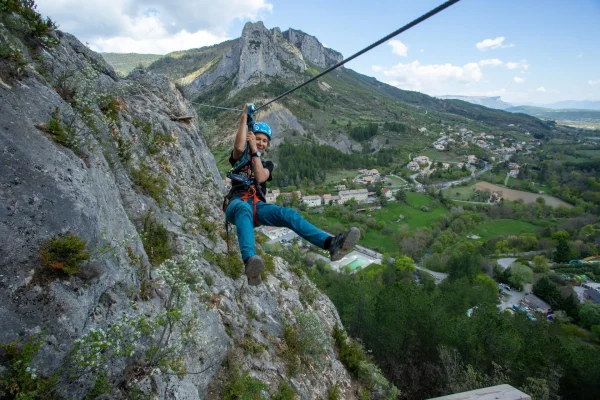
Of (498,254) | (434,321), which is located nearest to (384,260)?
(498,254)

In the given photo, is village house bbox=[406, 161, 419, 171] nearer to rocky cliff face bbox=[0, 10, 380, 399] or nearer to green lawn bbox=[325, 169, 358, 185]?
green lawn bbox=[325, 169, 358, 185]

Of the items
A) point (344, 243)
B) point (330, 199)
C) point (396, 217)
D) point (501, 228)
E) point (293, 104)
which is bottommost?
point (501, 228)

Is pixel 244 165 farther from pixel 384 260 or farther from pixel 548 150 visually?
pixel 548 150

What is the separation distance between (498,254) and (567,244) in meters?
12.6

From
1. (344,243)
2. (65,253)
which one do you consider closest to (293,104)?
(344,243)

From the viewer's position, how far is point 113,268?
4418 millimetres

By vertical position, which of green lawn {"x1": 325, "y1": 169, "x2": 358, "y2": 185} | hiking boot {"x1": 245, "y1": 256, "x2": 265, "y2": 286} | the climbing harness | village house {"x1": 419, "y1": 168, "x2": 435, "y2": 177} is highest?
the climbing harness

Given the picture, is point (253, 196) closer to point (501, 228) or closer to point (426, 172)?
point (501, 228)

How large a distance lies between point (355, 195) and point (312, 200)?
11313 millimetres

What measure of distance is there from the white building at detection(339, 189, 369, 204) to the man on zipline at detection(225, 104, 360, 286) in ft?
233

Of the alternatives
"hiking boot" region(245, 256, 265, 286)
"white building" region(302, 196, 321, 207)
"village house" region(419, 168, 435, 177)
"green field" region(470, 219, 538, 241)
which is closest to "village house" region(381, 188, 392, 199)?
"white building" region(302, 196, 321, 207)

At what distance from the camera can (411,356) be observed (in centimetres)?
1948

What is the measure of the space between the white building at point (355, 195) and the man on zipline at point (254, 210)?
70966 millimetres

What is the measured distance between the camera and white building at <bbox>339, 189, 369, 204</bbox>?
7644 cm
